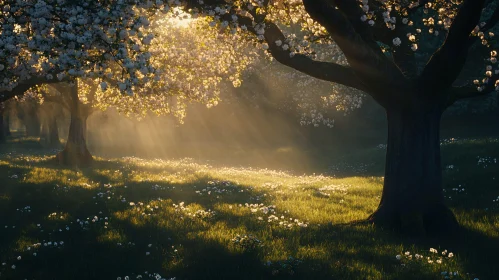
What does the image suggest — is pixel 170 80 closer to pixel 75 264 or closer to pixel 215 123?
pixel 75 264

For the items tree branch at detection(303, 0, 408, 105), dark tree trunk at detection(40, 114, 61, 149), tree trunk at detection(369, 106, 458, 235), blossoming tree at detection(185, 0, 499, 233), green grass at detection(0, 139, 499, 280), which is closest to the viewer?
green grass at detection(0, 139, 499, 280)

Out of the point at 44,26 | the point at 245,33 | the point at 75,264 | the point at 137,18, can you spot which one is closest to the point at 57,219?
the point at 75,264

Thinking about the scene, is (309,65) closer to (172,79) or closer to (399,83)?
(399,83)

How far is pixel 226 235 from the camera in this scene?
10.2 metres

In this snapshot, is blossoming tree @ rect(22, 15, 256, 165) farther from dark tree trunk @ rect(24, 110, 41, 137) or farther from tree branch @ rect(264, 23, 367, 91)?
dark tree trunk @ rect(24, 110, 41, 137)

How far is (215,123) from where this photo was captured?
212 ft

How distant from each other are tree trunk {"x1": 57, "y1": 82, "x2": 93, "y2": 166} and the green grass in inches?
478

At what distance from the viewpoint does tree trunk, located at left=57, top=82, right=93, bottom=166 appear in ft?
99.1

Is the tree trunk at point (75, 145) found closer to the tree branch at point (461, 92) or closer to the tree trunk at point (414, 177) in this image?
the tree trunk at point (414, 177)

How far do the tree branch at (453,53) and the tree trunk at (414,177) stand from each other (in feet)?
2.85

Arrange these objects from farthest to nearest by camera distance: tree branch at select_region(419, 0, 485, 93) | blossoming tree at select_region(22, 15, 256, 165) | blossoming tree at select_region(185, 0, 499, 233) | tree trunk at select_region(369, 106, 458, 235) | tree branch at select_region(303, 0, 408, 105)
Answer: blossoming tree at select_region(22, 15, 256, 165) < tree trunk at select_region(369, 106, 458, 235) < blossoming tree at select_region(185, 0, 499, 233) < tree branch at select_region(303, 0, 408, 105) < tree branch at select_region(419, 0, 485, 93)

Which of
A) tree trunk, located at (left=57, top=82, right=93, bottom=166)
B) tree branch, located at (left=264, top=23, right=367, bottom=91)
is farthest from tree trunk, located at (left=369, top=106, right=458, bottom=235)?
tree trunk, located at (left=57, top=82, right=93, bottom=166)

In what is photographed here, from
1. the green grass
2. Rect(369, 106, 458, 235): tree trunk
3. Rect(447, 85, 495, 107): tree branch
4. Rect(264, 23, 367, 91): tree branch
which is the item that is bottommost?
the green grass

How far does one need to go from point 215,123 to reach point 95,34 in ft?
183
